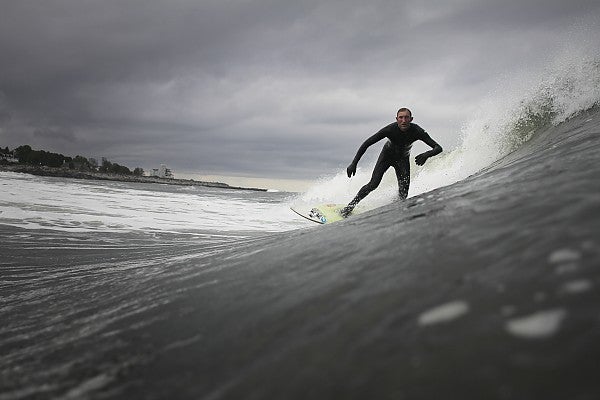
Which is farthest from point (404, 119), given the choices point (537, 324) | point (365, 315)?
point (537, 324)

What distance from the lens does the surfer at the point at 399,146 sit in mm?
7219

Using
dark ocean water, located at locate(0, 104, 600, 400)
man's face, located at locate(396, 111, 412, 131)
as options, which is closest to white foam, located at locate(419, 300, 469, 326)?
dark ocean water, located at locate(0, 104, 600, 400)

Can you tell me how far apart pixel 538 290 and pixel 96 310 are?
2.03 m

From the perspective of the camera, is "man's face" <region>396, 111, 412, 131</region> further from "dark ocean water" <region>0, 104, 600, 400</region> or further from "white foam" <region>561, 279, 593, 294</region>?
"white foam" <region>561, 279, 593, 294</region>

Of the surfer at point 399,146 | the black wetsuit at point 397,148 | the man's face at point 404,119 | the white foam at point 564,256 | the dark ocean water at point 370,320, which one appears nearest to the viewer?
the dark ocean water at point 370,320

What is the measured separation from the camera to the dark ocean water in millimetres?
869

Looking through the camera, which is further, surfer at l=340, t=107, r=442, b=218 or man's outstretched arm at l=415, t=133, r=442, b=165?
surfer at l=340, t=107, r=442, b=218

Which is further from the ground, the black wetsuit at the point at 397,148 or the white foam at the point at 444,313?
the black wetsuit at the point at 397,148

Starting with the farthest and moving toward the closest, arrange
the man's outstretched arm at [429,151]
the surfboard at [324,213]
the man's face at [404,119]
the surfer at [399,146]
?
the surfboard at [324,213]
the surfer at [399,146]
the man's face at [404,119]
the man's outstretched arm at [429,151]

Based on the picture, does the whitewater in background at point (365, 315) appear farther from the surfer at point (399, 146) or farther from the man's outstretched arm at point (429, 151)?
the surfer at point (399, 146)

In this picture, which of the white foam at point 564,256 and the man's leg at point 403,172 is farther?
the man's leg at point 403,172

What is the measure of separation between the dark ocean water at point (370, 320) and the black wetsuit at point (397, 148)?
5.12m

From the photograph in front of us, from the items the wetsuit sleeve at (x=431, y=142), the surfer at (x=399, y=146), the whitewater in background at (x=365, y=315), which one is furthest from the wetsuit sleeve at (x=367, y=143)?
the whitewater in background at (x=365, y=315)

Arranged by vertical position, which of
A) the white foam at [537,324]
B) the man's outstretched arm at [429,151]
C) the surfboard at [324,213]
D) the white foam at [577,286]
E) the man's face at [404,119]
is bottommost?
the surfboard at [324,213]
